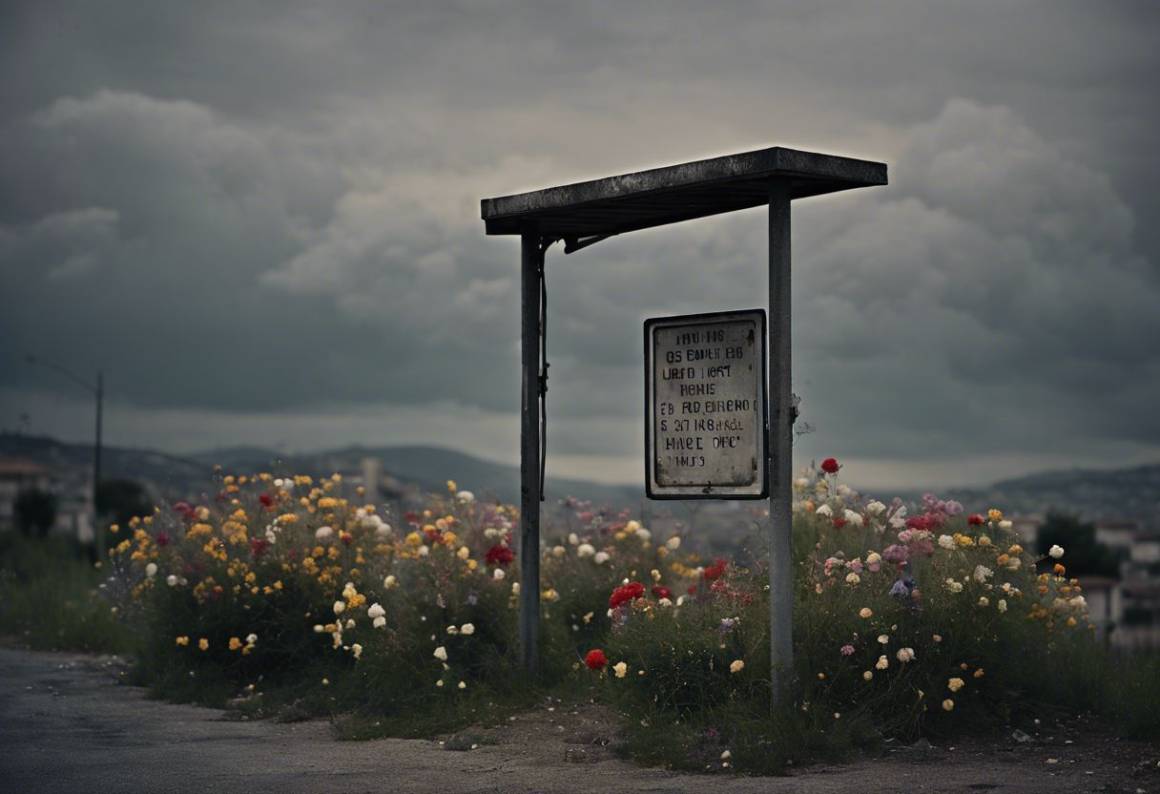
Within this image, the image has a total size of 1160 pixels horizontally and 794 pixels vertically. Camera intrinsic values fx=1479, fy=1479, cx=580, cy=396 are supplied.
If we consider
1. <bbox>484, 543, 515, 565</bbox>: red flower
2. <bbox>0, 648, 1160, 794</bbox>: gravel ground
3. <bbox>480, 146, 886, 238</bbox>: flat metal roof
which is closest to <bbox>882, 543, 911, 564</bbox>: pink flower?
<bbox>0, 648, 1160, 794</bbox>: gravel ground

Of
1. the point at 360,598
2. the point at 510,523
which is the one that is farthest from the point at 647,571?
the point at 360,598

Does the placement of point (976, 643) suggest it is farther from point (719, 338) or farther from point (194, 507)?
point (194, 507)

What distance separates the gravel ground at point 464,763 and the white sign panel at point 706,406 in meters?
1.87

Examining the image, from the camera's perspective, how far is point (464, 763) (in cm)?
945

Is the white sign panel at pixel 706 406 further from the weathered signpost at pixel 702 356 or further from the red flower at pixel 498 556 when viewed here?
the red flower at pixel 498 556

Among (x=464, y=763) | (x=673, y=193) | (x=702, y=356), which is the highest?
(x=673, y=193)

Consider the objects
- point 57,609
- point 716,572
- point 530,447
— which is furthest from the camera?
point 57,609

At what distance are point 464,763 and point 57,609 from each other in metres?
11.3

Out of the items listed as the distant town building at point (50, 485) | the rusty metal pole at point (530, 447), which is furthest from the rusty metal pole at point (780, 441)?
the distant town building at point (50, 485)

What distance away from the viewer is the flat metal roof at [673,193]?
9.46 metres

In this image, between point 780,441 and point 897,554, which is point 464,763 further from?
point 897,554

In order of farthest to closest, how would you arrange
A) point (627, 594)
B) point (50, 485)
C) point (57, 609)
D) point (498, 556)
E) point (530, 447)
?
point (50, 485) → point (57, 609) → point (498, 556) → point (530, 447) → point (627, 594)

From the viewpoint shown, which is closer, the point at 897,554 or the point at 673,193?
the point at 897,554

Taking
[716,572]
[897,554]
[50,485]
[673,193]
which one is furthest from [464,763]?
[50,485]
